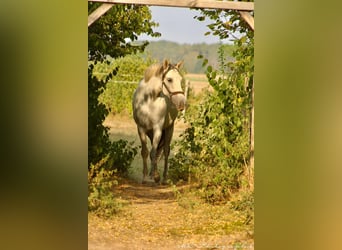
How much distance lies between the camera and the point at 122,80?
21.0 feet

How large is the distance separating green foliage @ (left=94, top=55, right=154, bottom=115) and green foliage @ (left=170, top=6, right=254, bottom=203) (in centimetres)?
59

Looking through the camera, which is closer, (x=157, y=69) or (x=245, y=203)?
(x=157, y=69)

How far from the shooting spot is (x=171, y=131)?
6551 millimetres

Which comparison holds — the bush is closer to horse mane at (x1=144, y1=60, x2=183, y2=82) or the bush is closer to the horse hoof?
the horse hoof

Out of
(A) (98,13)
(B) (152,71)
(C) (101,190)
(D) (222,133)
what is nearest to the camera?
(A) (98,13)

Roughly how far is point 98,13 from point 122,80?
2.15 ft

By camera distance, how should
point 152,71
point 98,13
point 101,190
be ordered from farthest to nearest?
point 152,71 < point 101,190 < point 98,13

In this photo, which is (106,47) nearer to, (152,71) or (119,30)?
(119,30)

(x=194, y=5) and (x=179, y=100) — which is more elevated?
(x=194, y=5)

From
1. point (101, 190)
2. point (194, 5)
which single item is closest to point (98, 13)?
point (194, 5)
